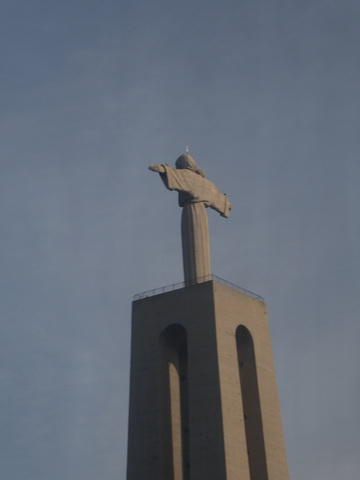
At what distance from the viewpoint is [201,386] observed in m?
36.4

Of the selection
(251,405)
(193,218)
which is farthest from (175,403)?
(193,218)

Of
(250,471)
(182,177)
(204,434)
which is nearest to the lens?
(204,434)

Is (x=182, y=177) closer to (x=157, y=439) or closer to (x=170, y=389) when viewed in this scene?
(x=170, y=389)

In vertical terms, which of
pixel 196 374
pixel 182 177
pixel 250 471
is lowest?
pixel 250 471

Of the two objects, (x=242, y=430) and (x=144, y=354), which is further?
(x=144, y=354)

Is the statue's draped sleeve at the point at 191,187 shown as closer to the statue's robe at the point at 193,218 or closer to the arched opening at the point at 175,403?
the statue's robe at the point at 193,218

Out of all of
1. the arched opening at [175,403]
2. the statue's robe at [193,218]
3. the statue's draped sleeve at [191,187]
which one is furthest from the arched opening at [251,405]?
the statue's draped sleeve at [191,187]

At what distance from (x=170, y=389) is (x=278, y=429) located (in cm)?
602

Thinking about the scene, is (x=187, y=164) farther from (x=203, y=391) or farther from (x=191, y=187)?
(x=203, y=391)

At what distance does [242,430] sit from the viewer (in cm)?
3581

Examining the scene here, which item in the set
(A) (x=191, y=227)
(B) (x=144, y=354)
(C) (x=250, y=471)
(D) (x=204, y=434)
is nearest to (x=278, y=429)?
(C) (x=250, y=471)

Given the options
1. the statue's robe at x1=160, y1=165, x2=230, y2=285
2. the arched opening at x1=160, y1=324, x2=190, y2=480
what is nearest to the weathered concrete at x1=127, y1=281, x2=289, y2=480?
the arched opening at x1=160, y1=324, x2=190, y2=480

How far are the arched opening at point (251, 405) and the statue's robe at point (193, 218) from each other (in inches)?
157

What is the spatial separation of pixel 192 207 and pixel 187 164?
2.94 m
